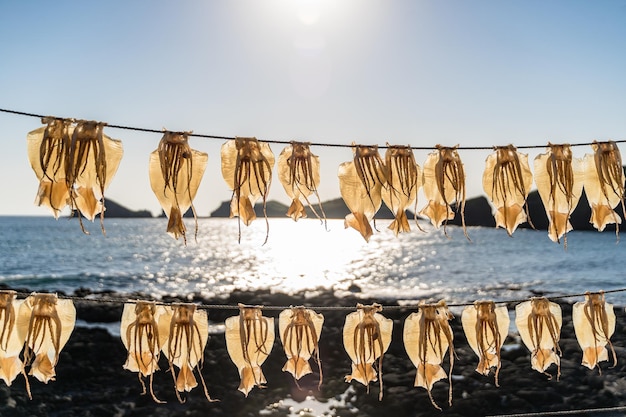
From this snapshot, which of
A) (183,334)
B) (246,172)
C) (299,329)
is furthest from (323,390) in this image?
(246,172)

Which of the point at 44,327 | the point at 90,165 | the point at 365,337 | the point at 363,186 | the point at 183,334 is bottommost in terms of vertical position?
the point at 365,337

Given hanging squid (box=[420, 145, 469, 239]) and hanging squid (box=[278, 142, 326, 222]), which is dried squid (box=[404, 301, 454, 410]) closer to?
hanging squid (box=[420, 145, 469, 239])

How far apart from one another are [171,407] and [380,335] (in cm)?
1193

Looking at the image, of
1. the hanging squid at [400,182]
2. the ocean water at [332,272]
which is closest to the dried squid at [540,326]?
the hanging squid at [400,182]

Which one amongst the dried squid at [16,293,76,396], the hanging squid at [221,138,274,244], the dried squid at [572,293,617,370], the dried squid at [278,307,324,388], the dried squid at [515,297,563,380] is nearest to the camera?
the hanging squid at [221,138,274,244]

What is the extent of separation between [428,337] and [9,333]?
305 centimetres

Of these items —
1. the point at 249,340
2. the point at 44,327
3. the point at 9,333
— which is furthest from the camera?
the point at 249,340

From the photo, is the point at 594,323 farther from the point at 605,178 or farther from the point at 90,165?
the point at 90,165

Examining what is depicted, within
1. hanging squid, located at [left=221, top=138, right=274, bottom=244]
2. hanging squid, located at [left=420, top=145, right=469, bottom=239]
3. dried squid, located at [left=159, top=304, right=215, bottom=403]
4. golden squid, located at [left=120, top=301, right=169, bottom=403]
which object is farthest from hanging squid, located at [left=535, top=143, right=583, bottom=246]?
golden squid, located at [left=120, top=301, right=169, bottom=403]

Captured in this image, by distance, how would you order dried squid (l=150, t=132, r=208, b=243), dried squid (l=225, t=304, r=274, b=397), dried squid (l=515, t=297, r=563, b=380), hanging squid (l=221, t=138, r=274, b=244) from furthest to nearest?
dried squid (l=515, t=297, r=563, b=380)
dried squid (l=225, t=304, r=274, b=397)
hanging squid (l=221, t=138, r=274, b=244)
dried squid (l=150, t=132, r=208, b=243)

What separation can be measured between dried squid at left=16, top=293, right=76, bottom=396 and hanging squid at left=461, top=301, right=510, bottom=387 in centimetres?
302

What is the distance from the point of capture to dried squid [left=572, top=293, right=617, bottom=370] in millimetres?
4520

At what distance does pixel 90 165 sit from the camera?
10.9 feet

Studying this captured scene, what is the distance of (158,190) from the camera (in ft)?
11.5
